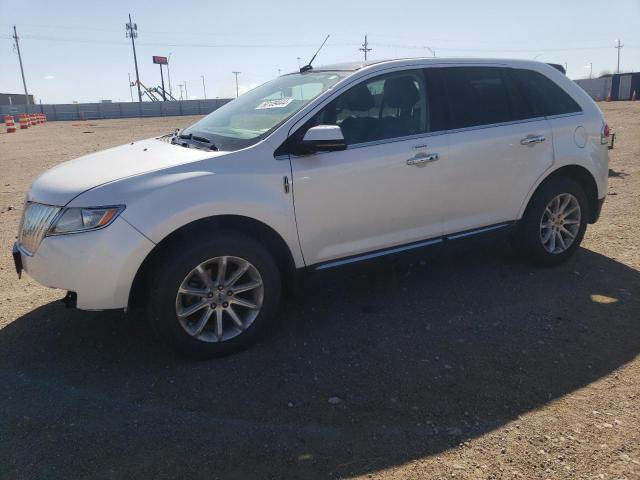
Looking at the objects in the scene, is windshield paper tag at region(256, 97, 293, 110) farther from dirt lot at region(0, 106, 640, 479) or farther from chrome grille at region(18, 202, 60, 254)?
chrome grille at region(18, 202, 60, 254)

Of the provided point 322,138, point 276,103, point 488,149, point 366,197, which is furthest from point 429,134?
point 276,103

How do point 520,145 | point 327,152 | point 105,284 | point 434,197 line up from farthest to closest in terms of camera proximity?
point 520,145 → point 434,197 → point 327,152 → point 105,284

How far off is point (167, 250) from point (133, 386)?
865 mm

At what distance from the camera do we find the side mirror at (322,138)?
11.0 feet

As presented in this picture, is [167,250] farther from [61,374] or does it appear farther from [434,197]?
[434,197]

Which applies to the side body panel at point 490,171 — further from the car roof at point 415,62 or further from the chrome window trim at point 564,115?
the car roof at point 415,62

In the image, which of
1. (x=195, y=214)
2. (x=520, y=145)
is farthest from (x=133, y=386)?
(x=520, y=145)

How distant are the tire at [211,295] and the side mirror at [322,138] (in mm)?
745

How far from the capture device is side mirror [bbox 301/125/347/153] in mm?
3363

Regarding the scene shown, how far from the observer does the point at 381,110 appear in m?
3.92

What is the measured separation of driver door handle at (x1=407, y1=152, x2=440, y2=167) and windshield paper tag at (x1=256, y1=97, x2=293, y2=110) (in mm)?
1036

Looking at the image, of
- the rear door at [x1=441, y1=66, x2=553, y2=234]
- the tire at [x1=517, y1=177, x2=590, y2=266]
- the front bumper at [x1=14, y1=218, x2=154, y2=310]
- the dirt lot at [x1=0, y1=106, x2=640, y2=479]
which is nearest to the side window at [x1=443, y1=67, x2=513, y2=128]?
the rear door at [x1=441, y1=66, x2=553, y2=234]

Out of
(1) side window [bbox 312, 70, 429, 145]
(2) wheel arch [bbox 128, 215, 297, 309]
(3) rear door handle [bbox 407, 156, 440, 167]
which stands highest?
(1) side window [bbox 312, 70, 429, 145]

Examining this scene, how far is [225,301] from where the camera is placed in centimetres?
339
